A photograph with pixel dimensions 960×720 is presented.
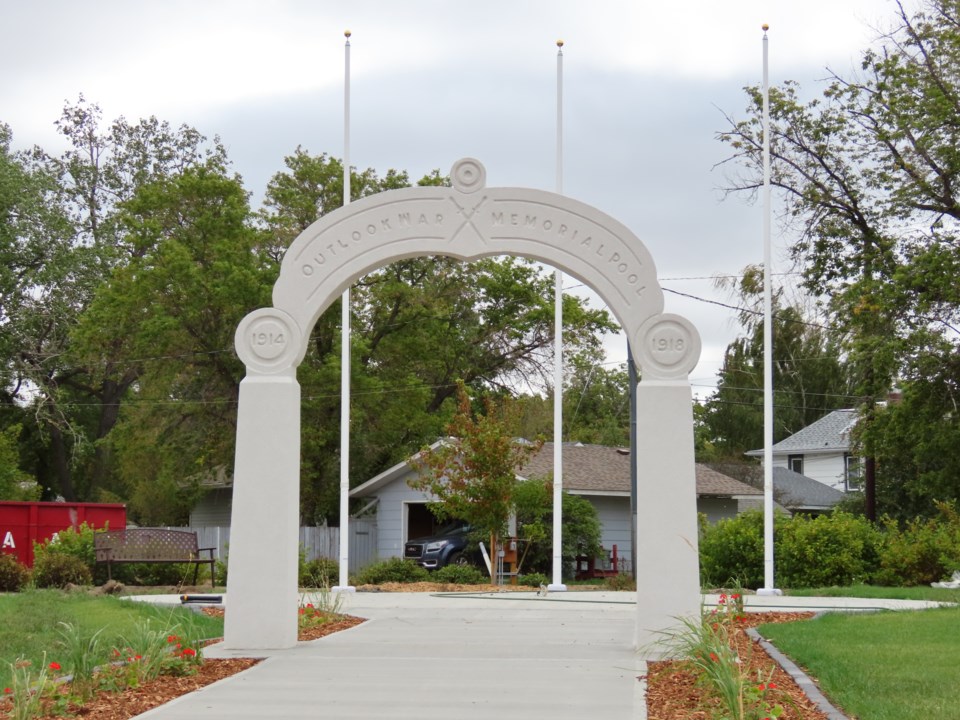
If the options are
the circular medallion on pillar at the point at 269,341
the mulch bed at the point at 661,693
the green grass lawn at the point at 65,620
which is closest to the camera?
the mulch bed at the point at 661,693

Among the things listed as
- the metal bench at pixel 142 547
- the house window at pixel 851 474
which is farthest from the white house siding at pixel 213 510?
the house window at pixel 851 474

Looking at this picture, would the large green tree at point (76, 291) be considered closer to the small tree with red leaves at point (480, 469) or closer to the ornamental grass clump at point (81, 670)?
the small tree with red leaves at point (480, 469)

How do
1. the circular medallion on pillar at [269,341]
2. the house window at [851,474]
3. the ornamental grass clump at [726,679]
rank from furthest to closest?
1. the house window at [851,474]
2. the circular medallion on pillar at [269,341]
3. the ornamental grass clump at [726,679]

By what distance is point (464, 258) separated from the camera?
1112 centimetres

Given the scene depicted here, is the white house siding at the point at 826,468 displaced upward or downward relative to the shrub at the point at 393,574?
upward

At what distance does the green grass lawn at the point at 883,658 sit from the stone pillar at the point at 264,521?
4.53 m

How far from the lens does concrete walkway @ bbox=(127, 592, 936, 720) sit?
7.67m

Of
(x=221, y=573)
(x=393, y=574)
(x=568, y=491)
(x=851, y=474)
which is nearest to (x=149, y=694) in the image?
(x=221, y=573)

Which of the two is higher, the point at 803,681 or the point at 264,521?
the point at 264,521

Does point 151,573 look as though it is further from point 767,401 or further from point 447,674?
point 447,674

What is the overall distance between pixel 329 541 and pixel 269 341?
21540 mm

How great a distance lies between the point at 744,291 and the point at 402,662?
29315 mm

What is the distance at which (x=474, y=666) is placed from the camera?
9.66 m

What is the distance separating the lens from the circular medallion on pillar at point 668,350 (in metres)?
10.6
